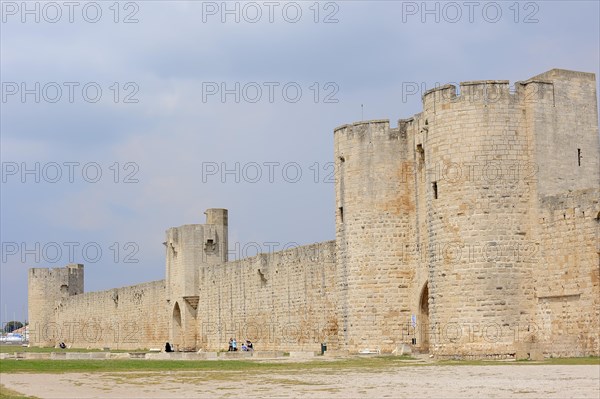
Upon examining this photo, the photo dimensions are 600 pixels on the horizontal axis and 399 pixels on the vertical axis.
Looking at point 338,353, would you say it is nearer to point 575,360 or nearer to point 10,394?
point 575,360

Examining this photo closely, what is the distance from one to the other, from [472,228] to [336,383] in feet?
30.0

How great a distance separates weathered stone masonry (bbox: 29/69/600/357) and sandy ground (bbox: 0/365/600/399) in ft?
11.9

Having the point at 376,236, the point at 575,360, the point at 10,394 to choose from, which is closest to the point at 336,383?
the point at 10,394

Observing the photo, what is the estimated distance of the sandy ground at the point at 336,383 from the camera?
1368 cm

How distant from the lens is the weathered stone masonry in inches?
912

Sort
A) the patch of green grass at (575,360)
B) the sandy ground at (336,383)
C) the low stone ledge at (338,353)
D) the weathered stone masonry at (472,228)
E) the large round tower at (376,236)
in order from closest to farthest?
the sandy ground at (336,383) < the patch of green grass at (575,360) < the weathered stone masonry at (472,228) < the low stone ledge at (338,353) < the large round tower at (376,236)

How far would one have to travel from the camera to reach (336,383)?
15.8 meters

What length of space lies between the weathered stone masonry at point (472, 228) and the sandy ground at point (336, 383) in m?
3.61

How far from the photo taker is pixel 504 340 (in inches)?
926

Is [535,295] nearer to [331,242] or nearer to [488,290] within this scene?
[488,290]

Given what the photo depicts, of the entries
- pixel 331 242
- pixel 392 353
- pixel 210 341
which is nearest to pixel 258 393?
pixel 392 353

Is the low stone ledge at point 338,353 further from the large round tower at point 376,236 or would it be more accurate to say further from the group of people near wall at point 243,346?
the group of people near wall at point 243,346

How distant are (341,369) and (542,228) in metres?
6.39

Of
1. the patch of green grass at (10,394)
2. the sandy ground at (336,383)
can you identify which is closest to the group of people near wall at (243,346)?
the sandy ground at (336,383)
